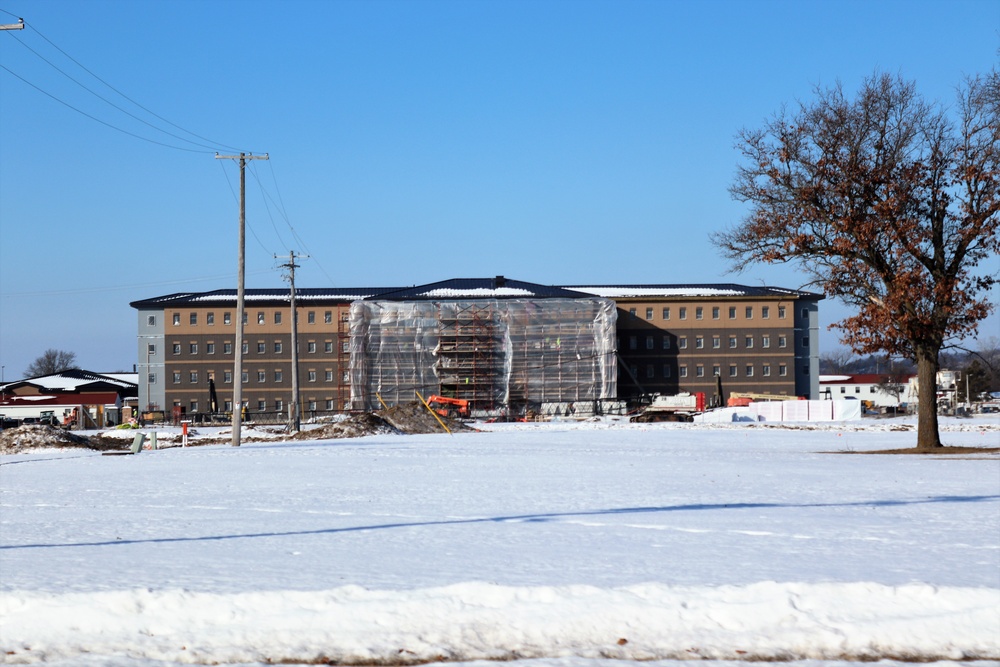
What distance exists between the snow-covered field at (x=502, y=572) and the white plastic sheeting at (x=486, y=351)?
81.7 meters

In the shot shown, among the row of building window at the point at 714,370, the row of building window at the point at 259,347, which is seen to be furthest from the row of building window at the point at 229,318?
the row of building window at the point at 714,370

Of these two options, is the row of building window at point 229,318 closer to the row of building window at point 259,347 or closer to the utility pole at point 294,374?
the row of building window at point 259,347

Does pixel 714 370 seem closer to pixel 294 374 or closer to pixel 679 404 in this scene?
pixel 679 404

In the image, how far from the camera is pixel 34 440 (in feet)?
135

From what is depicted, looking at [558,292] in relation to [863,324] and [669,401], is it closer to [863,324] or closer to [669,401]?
[669,401]

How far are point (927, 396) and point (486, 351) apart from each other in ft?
237

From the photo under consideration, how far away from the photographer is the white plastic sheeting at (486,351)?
10206 centimetres

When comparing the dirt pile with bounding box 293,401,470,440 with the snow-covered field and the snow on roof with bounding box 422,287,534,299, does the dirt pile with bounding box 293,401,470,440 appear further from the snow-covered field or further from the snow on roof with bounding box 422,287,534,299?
the snow on roof with bounding box 422,287,534,299

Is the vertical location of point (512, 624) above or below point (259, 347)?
below

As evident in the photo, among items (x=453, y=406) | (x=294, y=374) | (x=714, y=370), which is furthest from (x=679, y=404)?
(x=294, y=374)

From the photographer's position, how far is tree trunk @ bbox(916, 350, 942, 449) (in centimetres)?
3147

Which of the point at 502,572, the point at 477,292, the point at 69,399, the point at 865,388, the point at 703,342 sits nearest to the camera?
the point at 502,572

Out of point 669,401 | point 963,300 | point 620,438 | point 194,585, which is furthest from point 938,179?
point 669,401

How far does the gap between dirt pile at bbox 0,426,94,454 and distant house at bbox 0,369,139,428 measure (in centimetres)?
3898
